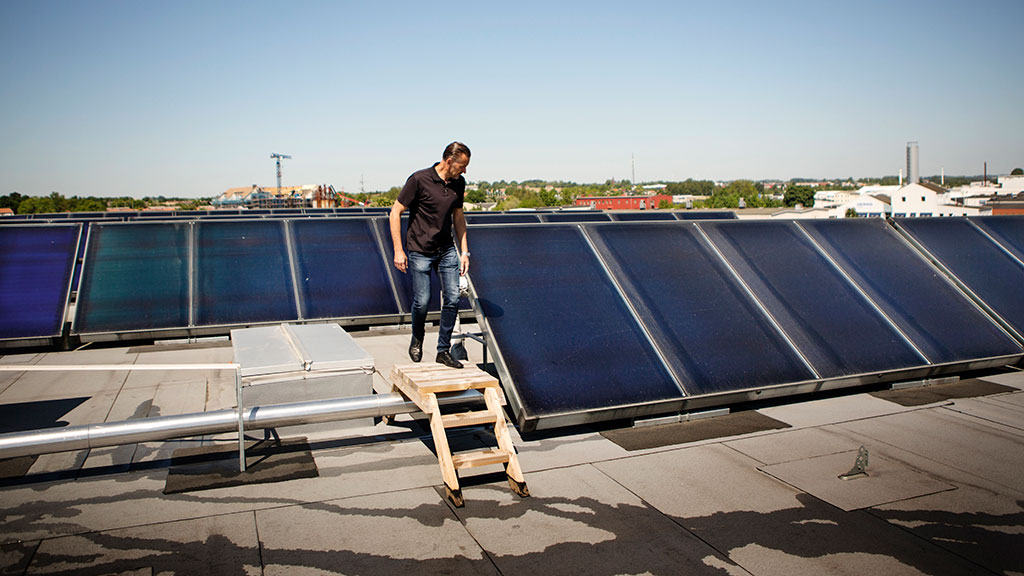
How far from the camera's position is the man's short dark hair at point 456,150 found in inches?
251

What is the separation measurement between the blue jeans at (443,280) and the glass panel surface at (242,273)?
4116mm

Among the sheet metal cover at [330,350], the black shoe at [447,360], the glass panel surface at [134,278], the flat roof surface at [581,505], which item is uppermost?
the glass panel surface at [134,278]

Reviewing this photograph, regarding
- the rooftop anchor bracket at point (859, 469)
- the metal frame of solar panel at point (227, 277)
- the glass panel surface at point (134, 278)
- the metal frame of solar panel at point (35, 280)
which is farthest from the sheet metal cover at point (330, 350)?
the metal frame of solar panel at point (35, 280)

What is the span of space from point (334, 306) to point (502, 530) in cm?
715

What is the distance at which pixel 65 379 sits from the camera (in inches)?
322

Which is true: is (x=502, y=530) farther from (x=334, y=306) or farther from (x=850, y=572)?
(x=334, y=306)

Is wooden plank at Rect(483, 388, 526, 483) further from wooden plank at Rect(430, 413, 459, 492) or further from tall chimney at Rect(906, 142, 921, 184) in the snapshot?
tall chimney at Rect(906, 142, 921, 184)

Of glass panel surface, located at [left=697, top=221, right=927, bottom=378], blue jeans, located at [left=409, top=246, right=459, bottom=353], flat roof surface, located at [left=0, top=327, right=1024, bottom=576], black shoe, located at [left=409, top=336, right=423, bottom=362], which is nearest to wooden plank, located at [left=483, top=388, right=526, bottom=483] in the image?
flat roof surface, located at [left=0, top=327, right=1024, bottom=576]

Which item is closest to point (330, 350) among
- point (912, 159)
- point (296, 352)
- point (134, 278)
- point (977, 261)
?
point (296, 352)

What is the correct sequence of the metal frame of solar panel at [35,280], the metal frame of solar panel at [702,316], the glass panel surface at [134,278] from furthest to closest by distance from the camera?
the glass panel surface at [134,278] → the metal frame of solar panel at [35,280] → the metal frame of solar panel at [702,316]

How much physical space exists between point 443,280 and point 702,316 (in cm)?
259

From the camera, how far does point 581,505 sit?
4.72 meters

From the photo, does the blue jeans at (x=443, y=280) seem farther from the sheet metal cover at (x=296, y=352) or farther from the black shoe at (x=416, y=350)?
the sheet metal cover at (x=296, y=352)

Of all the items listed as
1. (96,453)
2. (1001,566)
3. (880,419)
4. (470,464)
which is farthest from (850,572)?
(96,453)
